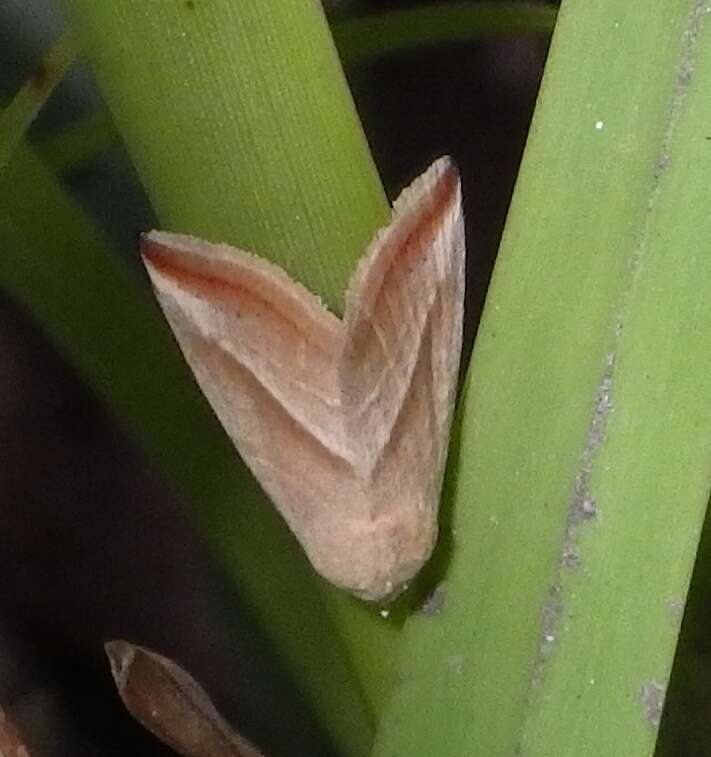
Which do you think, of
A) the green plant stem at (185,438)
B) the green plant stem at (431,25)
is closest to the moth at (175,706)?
the green plant stem at (185,438)

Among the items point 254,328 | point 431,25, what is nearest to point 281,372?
point 254,328

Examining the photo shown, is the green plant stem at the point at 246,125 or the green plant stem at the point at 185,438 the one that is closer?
the green plant stem at the point at 246,125

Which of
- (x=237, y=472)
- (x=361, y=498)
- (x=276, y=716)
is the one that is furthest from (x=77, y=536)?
(x=361, y=498)

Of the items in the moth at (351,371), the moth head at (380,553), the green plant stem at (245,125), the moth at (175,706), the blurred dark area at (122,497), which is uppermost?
the green plant stem at (245,125)

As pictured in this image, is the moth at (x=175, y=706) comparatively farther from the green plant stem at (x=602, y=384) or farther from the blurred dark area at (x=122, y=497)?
the blurred dark area at (x=122, y=497)

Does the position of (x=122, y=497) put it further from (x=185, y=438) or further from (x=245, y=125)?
(x=245, y=125)

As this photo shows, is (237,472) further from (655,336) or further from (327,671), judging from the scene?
(655,336)

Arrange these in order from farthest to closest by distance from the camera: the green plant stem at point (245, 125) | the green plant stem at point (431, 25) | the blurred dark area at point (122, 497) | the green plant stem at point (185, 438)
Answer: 1. the blurred dark area at point (122, 497)
2. the green plant stem at point (431, 25)
3. the green plant stem at point (185, 438)
4. the green plant stem at point (245, 125)

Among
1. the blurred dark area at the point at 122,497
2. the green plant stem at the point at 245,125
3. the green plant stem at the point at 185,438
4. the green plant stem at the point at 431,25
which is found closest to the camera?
the green plant stem at the point at 245,125
